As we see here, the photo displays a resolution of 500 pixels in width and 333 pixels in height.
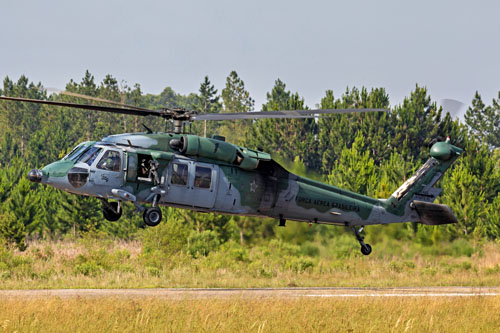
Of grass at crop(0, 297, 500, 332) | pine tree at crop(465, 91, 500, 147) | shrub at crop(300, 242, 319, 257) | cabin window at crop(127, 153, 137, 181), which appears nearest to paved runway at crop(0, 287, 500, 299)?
grass at crop(0, 297, 500, 332)

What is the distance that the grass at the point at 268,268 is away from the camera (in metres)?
27.4

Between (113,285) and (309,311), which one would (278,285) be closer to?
(113,285)

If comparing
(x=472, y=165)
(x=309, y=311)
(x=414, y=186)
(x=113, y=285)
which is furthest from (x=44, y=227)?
(x=309, y=311)

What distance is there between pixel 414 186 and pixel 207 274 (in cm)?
1076

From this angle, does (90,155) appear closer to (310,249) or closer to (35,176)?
Answer: (35,176)

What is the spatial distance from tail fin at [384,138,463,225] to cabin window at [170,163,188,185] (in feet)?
23.9

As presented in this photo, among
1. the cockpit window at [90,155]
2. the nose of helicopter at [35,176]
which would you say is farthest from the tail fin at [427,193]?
the nose of helicopter at [35,176]

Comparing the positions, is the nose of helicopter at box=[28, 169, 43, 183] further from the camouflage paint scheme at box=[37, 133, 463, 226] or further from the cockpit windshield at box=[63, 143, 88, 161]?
the cockpit windshield at box=[63, 143, 88, 161]

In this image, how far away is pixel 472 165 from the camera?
45.9m

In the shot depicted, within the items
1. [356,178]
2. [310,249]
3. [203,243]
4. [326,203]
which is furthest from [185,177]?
[356,178]

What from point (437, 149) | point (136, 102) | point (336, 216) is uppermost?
point (136, 102)

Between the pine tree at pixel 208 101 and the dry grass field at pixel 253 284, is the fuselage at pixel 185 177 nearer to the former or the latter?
the dry grass field at pixel 253 284

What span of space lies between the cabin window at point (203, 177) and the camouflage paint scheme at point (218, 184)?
0.28 ft

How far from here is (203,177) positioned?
59.2ft
